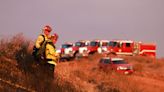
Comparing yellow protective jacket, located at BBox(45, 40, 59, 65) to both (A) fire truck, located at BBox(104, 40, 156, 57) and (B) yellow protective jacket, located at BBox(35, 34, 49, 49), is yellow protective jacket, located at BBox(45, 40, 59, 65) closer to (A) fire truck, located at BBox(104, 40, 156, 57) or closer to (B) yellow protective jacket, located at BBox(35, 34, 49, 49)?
(B) yellow protective jacket, located at BBox(35, 34, 49, 49)

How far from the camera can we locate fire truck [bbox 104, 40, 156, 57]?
4525 centimetres

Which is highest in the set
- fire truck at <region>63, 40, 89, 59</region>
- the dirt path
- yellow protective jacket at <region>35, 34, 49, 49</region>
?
yellow protective jacket at <region>35, 34, 49, 49</region>

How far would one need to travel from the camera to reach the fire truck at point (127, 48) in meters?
45.2

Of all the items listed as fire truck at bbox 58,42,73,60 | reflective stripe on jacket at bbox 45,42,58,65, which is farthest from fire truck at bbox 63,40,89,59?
reflective stripe on jacket at bbox 45,42,58,65

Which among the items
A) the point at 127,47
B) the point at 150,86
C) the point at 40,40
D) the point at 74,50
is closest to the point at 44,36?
the point at 40,40

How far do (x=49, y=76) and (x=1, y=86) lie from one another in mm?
2142

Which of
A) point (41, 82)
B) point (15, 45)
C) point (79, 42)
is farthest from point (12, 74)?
point (79, 42)

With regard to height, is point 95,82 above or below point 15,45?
below

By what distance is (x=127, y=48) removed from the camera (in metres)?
45.6

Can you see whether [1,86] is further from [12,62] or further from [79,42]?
[79,42]

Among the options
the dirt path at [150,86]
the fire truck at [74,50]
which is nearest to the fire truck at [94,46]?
the fire truck at [74,50]

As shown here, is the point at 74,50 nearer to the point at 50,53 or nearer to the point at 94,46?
the point at 94,46

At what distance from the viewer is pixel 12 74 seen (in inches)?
382

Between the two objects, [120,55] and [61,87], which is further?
[120,55]
